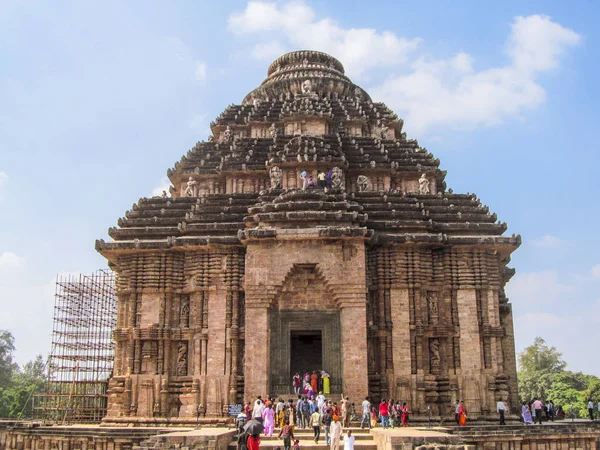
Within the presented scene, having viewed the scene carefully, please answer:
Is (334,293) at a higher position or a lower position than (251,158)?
lower

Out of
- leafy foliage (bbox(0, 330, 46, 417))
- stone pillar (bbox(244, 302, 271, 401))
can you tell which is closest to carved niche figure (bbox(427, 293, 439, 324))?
stone pillar (bbox(244, 302, 271, 401))

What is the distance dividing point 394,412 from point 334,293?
4.35 meters

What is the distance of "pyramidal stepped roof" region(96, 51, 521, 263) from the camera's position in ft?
75.9

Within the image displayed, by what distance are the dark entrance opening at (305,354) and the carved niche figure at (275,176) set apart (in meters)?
6.03

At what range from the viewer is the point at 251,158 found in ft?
92.0

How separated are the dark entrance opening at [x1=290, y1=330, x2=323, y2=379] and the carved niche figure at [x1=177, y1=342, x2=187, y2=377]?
171 inches

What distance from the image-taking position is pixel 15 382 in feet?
231

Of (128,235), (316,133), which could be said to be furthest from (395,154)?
(128,235)

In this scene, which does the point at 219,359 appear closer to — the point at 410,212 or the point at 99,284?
the point at 410,212

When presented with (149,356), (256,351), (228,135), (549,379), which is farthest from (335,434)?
(549,379)

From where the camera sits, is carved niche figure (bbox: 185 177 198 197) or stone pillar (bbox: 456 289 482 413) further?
carved niche figure (bbox: 185 177 198 197)

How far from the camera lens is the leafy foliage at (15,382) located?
47.2 meters

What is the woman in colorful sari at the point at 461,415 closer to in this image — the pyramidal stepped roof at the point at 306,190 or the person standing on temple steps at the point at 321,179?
the pyramidal stepped roof at the point at 306,190

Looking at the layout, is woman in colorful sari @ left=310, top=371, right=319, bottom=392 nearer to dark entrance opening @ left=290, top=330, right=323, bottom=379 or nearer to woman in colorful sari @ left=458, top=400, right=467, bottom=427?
dark entrance opening @ left=290, top=330, right=323, bottom=379
